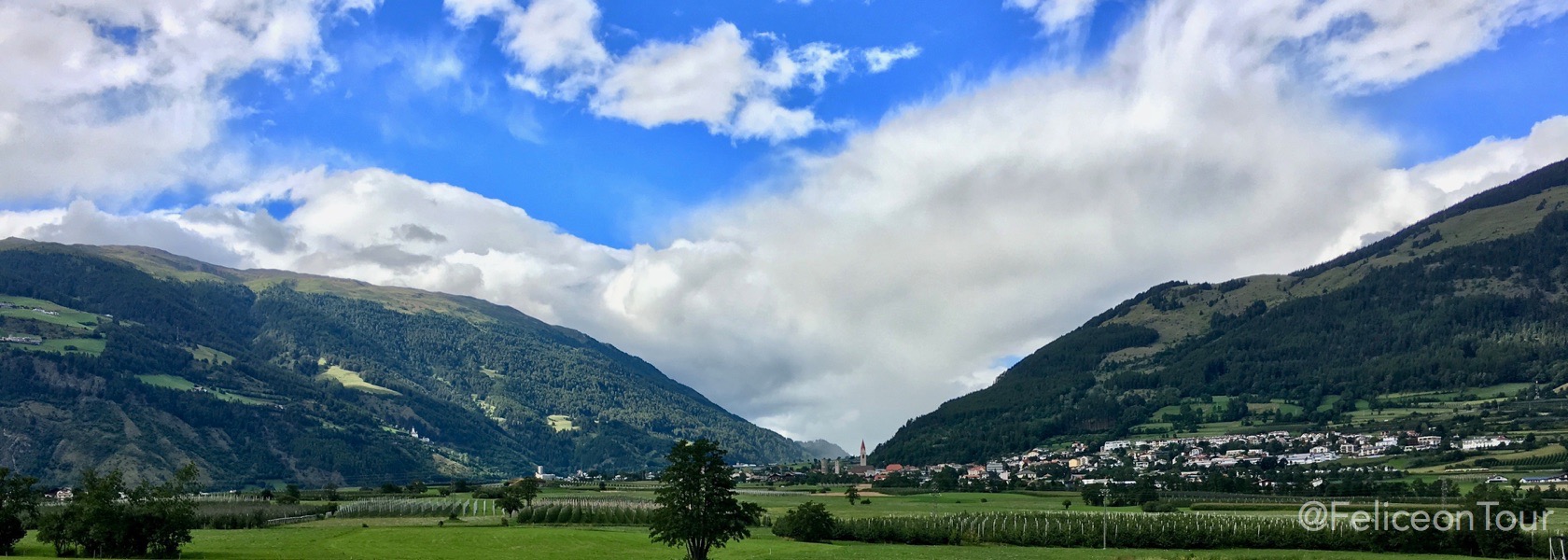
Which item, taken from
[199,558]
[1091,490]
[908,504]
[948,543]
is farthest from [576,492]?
[199,558]

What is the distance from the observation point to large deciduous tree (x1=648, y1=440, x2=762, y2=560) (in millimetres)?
74375

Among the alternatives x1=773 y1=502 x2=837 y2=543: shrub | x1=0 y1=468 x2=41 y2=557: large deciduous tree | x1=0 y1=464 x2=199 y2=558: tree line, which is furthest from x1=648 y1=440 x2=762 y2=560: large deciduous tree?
x1=0 y1=468 x2=41 y2=557: large deciduous tree

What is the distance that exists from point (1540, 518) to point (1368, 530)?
14.8 meters

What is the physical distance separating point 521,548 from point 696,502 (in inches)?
831

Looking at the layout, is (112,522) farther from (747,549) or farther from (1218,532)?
(1218,532)

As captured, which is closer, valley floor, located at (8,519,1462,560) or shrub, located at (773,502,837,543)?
valley floor, located at (8,519,1462,560)

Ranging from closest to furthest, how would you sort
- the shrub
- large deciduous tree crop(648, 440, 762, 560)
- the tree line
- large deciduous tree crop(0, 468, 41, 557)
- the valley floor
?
the tree line, large deciduous tree crop(648, 440, 762, 560), large deciduous tree crop(0, 468, 41, 557), the valley floor, the shrub

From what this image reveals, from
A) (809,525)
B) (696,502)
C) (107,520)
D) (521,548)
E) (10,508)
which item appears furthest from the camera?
(809,525)

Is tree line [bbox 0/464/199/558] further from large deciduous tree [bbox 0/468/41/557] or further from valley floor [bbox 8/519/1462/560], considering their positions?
valley floor [bbox 8/519/1462/560]

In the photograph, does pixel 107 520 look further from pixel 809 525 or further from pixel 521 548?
pixel 809 525

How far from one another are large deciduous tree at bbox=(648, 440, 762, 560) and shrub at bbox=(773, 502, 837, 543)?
32.4 m

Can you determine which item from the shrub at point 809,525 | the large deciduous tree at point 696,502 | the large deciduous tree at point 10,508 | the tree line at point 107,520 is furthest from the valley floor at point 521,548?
the large deciduous tree at point 696,502

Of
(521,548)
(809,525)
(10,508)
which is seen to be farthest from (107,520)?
(809,525)

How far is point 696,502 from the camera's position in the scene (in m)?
74.8
